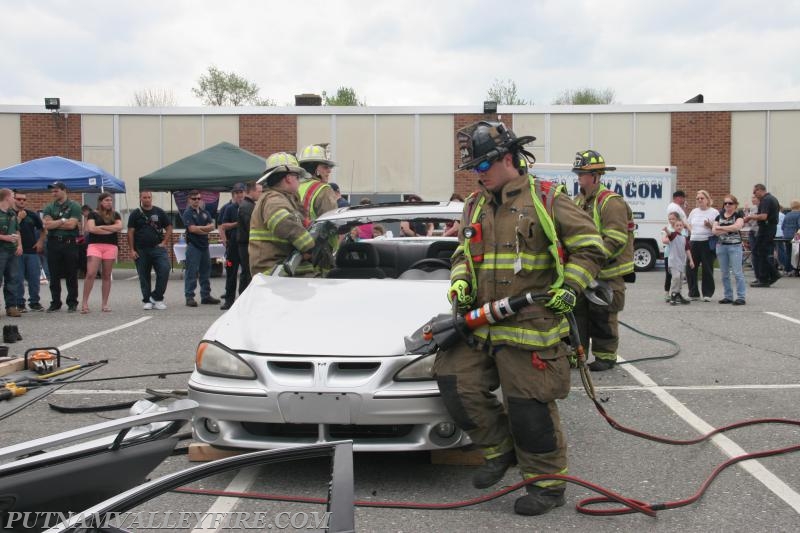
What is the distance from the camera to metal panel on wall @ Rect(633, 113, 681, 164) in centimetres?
2555

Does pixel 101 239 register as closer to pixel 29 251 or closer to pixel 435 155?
pixel 29 251

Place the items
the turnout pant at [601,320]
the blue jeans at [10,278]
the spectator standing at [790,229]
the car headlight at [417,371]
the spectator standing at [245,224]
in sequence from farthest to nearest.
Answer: the spectator standing at [790,229] → the blue jeans at [10,278] → the spectator standing at [245,224] → the turnout pant at [601,320] → the car headlight at [417,371]

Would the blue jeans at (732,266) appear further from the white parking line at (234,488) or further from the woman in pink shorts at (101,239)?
the white parking line at (234,488)

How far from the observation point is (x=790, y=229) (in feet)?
59.4

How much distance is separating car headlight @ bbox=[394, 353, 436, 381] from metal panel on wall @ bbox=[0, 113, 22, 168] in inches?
981

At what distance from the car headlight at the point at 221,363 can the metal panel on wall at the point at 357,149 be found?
70.1 feet

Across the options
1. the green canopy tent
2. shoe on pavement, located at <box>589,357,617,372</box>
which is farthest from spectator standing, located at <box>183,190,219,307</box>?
shoe on pavement, located at <box>589,357,617,372</box>

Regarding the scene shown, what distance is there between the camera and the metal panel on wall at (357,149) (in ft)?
84.6

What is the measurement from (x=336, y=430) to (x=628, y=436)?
2068 mm

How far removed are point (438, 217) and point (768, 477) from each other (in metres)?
2.65

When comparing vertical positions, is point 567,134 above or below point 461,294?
above

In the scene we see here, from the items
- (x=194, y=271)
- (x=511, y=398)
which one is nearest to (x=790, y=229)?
(x=194, y=271)

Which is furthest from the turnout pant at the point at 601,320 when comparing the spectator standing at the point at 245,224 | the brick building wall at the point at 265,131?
the brick building wall at the point at 265,131

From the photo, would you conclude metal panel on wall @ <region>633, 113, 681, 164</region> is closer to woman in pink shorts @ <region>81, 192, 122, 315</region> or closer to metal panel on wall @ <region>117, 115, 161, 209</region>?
metal panel on wall @ <region>117, 115, 161, 209</region>
